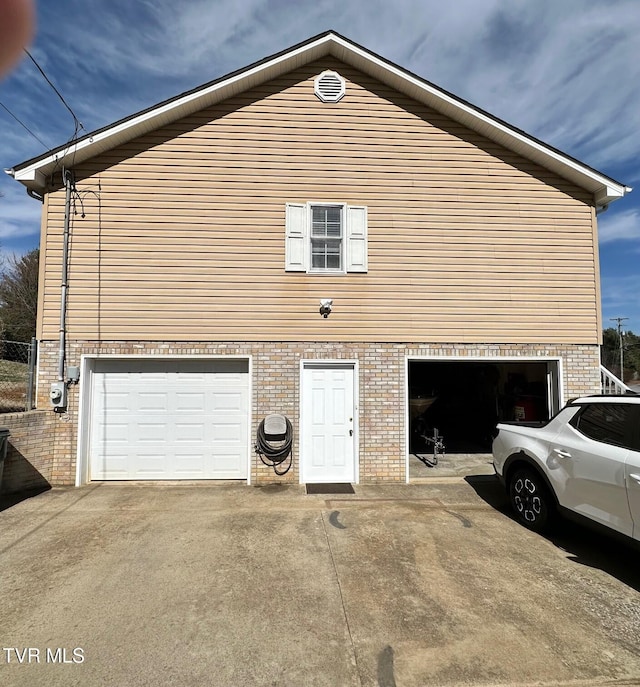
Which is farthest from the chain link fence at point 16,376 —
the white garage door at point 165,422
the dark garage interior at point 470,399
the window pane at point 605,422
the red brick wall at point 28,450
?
the window pane at point 605,422

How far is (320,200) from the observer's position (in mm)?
7586

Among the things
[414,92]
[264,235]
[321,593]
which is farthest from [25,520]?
[414,92]

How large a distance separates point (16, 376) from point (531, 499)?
9610 mm

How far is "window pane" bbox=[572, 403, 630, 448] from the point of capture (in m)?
4.10

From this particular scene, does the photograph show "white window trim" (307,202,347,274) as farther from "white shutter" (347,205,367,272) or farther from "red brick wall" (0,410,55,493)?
"red brick wall" (0,410,55,493)

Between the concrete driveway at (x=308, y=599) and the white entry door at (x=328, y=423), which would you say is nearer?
the concrete driveway at (x=308, y=599)

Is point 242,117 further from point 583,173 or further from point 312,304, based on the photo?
point 583,173

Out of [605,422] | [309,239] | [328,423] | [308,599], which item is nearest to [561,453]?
[605,422]

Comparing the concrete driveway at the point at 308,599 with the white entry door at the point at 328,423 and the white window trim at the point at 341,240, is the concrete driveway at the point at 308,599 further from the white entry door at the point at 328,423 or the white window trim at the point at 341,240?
the white window trim at the point at 341,240

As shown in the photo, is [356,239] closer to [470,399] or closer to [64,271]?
[64,271]

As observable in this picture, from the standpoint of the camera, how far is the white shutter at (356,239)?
24.5 ft

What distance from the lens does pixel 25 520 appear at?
5.41m

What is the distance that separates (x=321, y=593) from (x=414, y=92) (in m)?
8.04

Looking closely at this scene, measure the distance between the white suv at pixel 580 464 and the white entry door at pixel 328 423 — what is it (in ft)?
8.38
